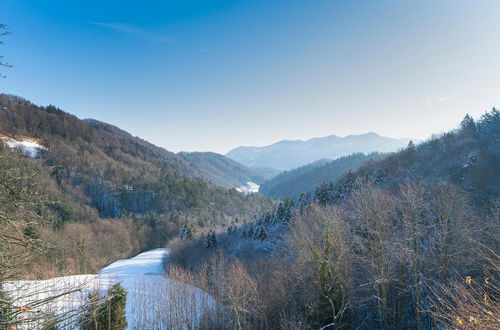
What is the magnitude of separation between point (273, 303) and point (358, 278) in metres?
6.81

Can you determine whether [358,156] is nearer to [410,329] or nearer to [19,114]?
[410,329]

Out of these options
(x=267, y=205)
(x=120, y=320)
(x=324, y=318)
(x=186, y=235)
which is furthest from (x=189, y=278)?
(x=267, y=205)

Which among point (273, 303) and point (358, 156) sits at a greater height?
point (358, 156)

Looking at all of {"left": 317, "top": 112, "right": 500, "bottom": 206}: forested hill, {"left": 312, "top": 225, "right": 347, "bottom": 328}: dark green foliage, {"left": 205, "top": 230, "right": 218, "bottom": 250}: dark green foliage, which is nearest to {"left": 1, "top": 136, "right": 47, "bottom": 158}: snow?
{"left": 205, "top": 230, "right": 218, "bottom": 250}: dark green foliage

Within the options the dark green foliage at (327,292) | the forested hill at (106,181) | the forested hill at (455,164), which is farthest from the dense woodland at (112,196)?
the dark green foliage at (327,292)

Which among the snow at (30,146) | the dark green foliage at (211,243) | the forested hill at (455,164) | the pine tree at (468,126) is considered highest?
the snow at (30,146)

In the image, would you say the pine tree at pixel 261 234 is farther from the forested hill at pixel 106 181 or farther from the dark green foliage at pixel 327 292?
the forested hill at pixel 106 181

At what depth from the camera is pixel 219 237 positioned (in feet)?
148

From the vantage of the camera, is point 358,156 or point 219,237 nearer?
point 219,237

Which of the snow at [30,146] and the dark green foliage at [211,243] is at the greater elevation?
the snow at [30,146]

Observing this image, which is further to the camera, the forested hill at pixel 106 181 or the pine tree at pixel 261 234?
the forested hill at pixel 106 181

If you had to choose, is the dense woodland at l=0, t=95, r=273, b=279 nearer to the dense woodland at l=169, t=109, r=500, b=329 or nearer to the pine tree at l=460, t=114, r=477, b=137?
the dense woodland at l=169, t=109, r=500, b=329

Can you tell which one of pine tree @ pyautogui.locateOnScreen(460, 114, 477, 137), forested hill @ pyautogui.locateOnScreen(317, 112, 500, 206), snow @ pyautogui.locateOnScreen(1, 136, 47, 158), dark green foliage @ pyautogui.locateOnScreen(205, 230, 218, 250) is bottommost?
dark green foliage @ pyautogui.locateOnScreen(205, 230, 218, 250)

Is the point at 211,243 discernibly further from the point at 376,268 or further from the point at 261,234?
the point at 376,268
